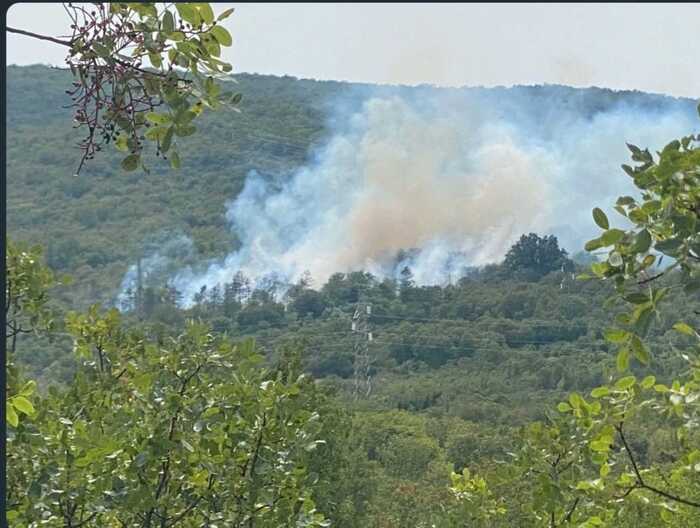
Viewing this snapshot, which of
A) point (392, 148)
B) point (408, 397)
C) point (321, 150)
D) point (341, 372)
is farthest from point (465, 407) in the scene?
point (321, 150)

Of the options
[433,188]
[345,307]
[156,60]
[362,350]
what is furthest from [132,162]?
[433,188]

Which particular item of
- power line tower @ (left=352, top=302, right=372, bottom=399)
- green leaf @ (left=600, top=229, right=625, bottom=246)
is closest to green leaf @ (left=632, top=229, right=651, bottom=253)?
green leaf @ (left=600, top=229, right=625, bottom=246)

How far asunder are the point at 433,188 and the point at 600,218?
4291 cm

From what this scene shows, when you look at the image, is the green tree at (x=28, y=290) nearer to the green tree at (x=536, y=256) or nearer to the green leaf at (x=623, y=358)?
the green leaf at (x=623, y=358)

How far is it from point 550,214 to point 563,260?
7.54 meters

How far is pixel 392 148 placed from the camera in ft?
155

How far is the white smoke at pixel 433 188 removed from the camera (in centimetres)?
4228

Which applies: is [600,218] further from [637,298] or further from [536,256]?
[536,256]

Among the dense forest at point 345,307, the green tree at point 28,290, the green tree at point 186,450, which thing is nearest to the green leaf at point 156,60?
the green tree at point 186,450

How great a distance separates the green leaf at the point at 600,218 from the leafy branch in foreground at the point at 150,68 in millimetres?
516

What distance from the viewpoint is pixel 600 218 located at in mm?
1423

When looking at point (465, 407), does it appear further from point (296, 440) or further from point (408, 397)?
point (296, 440)

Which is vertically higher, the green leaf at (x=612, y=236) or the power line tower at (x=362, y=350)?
the power line tower at (x=362, y=350)

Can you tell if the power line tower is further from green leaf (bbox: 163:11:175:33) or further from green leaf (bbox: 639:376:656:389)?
green leaf (bbox: 163:11:175:33)
